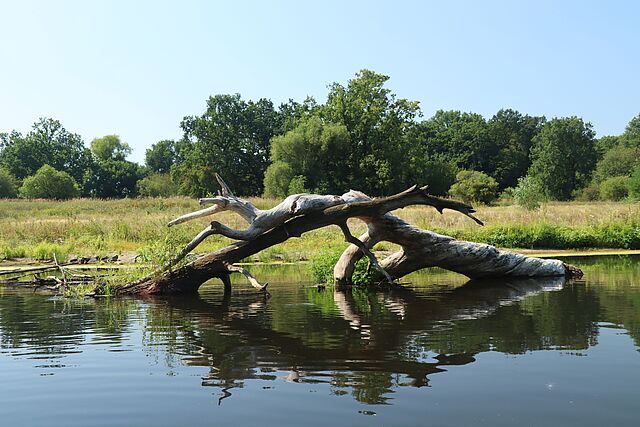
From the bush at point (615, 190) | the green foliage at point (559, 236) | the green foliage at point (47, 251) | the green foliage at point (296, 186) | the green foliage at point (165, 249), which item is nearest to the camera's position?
the green foliage at point (165, 249)

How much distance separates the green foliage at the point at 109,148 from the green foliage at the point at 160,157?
1186 cm

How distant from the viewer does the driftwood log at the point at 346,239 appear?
53.8 feet

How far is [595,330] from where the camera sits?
11.3m

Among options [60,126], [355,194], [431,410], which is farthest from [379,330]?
[60,126]

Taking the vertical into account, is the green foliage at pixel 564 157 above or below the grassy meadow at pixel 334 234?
above

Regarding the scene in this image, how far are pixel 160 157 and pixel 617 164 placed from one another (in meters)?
90.5

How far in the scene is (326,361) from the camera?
9195 mm

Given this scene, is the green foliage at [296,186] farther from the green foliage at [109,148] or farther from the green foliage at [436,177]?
the green foliage at [109,148]

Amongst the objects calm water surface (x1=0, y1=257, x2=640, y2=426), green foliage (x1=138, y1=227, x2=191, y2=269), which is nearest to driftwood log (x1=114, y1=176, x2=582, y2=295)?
green foliage (x1=138, y1=227, x2=191, y2=269)

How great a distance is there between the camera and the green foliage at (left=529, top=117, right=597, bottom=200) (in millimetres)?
93875

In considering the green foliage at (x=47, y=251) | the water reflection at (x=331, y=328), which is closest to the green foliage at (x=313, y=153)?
the green foliage at (x=47, y=251)

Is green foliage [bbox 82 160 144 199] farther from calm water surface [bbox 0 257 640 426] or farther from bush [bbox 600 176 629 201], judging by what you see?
calm water surface [bbox 0 257 640 426]

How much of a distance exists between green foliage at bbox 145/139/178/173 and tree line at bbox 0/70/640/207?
21.5 meters

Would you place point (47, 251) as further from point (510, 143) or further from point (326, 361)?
point (510, 143)
